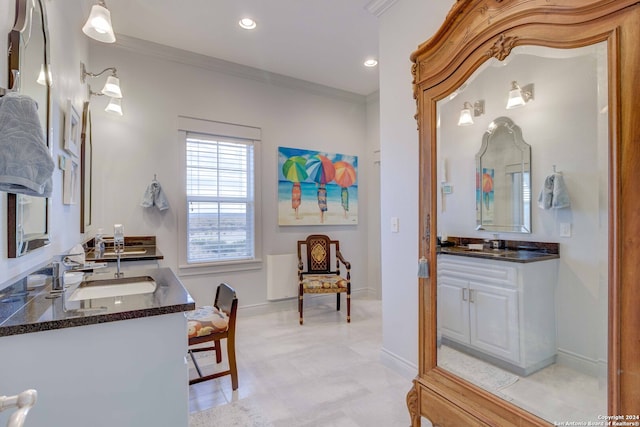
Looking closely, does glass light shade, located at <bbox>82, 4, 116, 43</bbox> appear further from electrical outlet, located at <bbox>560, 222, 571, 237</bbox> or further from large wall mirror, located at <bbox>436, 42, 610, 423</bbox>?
electrical outlet, located at <bbox>560, 222, 571, 237</bbox>

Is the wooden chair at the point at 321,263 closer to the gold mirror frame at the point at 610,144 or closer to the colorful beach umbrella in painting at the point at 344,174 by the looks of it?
Answer: the colorful beach umbrella in painting at the point at 344,174

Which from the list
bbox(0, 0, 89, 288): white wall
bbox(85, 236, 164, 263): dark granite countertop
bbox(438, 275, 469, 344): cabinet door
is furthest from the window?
bbox(438, 275, 469, 344): cabinet door

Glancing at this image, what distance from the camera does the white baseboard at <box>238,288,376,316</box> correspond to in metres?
3.94

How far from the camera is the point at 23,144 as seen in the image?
98 centimetres

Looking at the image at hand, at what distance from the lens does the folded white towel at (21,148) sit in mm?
951

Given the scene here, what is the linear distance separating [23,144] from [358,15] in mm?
2783

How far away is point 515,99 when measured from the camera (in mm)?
1332

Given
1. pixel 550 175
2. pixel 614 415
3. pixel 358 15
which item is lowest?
pixel 614 415

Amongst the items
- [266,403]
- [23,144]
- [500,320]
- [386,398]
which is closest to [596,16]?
[500,320]

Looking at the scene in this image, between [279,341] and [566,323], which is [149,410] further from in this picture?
[279,341]

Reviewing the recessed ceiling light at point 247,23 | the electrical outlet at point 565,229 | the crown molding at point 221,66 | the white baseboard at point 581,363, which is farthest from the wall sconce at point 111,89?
the white baseboard at point 581,363

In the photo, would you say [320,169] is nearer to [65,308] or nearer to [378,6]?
[378,6]

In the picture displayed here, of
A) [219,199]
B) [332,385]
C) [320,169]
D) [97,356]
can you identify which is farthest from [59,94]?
[320,169]

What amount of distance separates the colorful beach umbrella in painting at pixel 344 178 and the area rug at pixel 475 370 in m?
3.27
